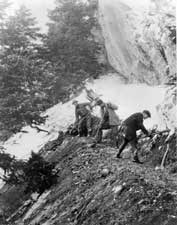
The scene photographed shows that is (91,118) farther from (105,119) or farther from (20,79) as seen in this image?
(20,79)

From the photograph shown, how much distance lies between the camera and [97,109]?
24.3 m

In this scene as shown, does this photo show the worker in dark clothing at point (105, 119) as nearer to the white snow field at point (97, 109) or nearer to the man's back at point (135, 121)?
the man's back at point (135, 121)

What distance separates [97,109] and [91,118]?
136 inches

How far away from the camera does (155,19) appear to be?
21734mm

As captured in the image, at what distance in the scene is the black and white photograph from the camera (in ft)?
31.5

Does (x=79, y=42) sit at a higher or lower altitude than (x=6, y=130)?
higher

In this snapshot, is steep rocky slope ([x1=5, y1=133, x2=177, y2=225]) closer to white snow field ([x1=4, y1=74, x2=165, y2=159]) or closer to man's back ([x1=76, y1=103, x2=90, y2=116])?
man's back ([x1=76, y1=103, x2=90, y2=116])

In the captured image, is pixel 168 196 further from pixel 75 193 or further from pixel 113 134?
pixel 113 134

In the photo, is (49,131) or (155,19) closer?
(155,19)

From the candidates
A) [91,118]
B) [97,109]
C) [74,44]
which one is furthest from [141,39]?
[74,44]

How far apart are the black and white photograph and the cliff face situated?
0.08 m

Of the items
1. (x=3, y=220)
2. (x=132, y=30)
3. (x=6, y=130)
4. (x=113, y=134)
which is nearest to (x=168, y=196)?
(x=3, y=220)

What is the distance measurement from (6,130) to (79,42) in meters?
9.81

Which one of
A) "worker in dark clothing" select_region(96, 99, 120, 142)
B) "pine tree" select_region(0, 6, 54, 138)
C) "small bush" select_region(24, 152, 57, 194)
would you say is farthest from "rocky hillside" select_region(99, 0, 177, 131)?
"pine tree" select_region(0, 6, 54, 138)
